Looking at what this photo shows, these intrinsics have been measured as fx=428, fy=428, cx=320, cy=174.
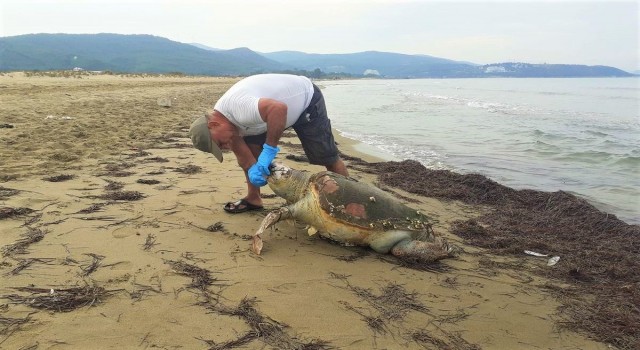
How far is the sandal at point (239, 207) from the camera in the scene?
4.16 meters

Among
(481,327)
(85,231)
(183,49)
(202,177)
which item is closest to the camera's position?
(481,327)

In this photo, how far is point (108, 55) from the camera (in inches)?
5674

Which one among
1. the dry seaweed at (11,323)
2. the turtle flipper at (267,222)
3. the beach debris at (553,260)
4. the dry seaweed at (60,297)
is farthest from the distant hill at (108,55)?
the beach debris at (553,260)

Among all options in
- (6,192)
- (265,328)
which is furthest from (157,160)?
(265,328)

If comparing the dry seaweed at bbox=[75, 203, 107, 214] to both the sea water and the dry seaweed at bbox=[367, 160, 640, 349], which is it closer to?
the dry seaweed at bbox=[367, 160, 640, 349]

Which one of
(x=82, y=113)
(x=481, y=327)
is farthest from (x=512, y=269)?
(x=82, y=113)

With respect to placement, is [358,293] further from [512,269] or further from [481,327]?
[512,269]

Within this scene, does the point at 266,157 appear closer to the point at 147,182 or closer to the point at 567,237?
the point at 147,182

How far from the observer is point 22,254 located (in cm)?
283

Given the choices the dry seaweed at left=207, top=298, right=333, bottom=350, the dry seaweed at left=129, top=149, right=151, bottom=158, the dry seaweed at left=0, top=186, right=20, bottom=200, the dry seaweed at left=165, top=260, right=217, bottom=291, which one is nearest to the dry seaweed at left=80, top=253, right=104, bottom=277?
the dry seaweed at left=165, top=260, right=217, bottom=291

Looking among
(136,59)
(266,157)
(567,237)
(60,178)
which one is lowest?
(567,237)

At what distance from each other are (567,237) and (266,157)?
3308 millimetres

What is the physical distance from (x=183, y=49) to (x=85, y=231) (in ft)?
612

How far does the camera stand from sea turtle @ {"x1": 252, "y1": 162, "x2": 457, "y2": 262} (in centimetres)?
353
